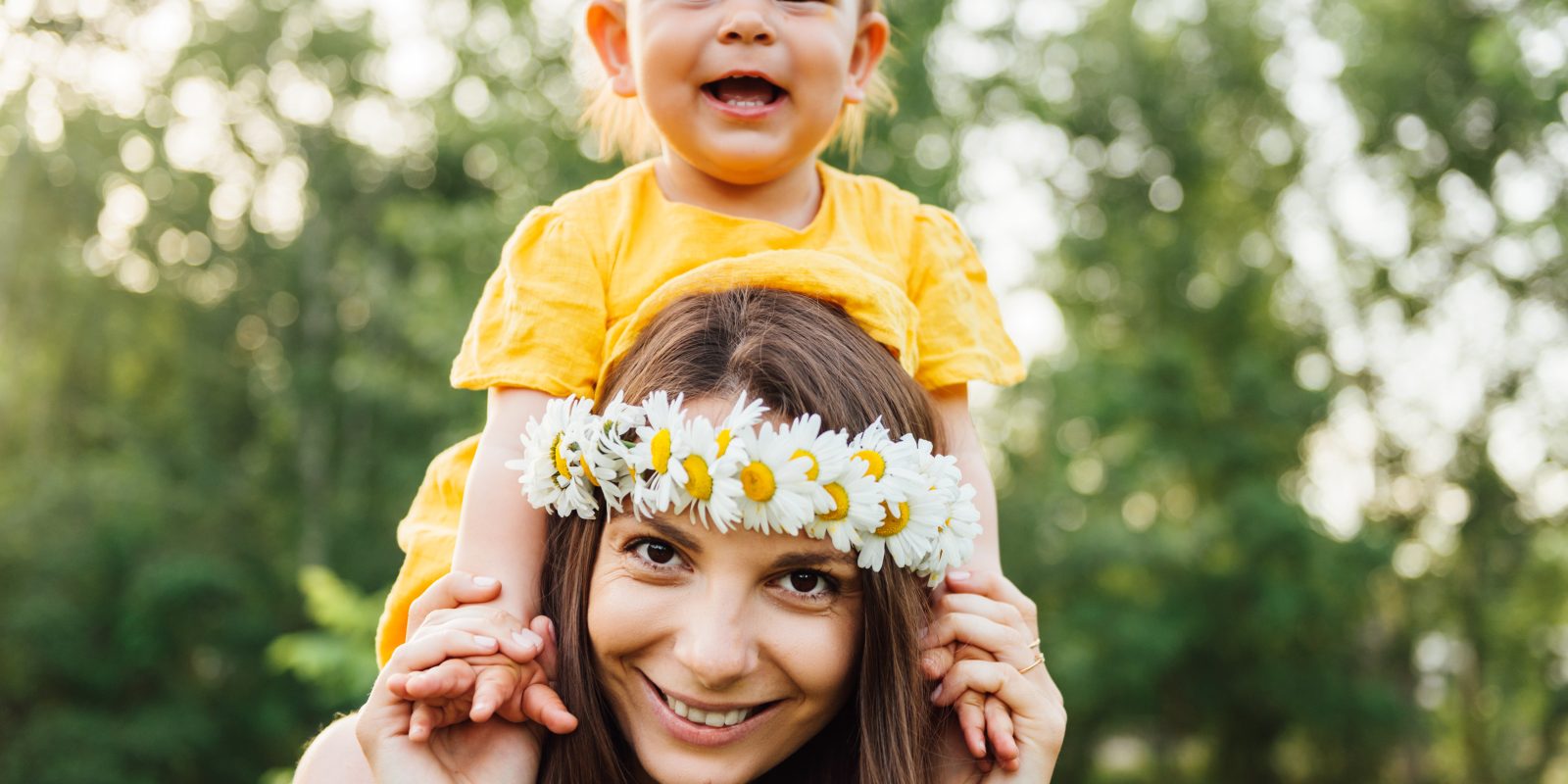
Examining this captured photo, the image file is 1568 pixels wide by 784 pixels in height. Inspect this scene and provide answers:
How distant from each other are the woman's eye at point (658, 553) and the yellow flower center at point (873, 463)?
0.39m

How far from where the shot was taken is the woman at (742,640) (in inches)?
94.7

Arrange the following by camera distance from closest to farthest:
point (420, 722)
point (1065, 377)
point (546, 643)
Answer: point (420, 722)
point (546, 643)
point (1065, 377)

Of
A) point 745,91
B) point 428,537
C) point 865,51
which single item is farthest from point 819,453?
point 865,51

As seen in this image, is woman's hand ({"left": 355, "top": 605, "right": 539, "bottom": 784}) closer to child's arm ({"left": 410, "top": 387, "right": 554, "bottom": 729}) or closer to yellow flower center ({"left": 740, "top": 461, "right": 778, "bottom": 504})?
child's arm ({"left": 410, "top": 387, "right": 554, "bottom": 729})

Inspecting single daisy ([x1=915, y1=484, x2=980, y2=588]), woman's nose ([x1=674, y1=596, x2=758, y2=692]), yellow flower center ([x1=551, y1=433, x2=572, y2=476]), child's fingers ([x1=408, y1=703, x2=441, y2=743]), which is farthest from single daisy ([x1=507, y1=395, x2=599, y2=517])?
single daisy ([x1=915, y1=484, x2=980, y2=588])

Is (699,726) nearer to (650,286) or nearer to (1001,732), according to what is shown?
(1001,732)

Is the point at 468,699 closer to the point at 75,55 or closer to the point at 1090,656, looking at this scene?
the point at 1090,656

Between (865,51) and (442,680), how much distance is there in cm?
160

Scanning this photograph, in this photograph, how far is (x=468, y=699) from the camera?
2465 millimetres

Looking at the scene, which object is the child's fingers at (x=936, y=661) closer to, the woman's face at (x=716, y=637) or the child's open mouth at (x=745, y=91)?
the woman's face at (x=716, y=637)

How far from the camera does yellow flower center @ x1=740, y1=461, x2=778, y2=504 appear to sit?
2.32 m

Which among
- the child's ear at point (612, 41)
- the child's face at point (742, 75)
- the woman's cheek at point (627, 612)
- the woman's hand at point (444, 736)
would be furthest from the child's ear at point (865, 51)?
the woman's hand at point (444, 736)

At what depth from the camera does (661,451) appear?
2.38m

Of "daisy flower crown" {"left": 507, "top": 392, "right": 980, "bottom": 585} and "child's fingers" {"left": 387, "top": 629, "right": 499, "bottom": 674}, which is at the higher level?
"daisy flower crown" {"left": 507, "top": 392, "right": 980, "bottom": 585}
